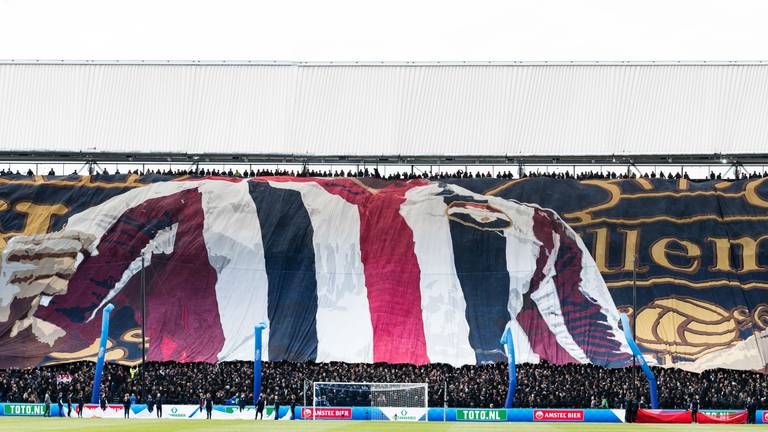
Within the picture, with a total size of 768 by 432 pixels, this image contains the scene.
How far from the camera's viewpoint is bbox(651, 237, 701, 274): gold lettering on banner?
7088cm

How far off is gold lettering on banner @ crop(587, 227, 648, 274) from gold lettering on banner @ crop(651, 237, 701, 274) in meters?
1.14

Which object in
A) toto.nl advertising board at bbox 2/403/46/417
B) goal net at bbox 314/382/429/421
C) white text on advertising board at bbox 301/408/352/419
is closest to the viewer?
goal net at bbox 314/382/429/421

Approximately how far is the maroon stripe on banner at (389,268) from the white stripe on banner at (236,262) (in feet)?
13.1

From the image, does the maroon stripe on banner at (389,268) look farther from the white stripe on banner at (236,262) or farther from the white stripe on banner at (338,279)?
the white stripe on banner at (236,262)

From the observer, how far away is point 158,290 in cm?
7012

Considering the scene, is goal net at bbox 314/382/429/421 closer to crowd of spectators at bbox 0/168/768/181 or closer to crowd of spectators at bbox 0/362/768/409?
crowd of spectators at bbox 0/362/768/409

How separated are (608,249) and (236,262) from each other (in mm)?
23644

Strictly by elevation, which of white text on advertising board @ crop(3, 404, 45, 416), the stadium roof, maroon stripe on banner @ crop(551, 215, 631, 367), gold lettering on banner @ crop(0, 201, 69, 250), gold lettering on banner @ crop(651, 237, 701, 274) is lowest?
white text on advertising board @ crop(3, 404, 45, 416)

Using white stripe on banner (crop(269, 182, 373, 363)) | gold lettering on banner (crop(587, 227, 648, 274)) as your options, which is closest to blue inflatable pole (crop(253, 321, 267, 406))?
white stripe on banner (crop(269, 182, 373, 363))

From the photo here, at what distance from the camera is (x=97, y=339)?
223ft

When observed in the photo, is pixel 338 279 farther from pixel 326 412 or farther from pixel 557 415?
pixel 557 415

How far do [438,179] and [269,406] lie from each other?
80.5 ft

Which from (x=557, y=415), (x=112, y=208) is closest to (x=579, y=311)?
(x=557, y=415)

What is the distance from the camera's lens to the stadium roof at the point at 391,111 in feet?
262
